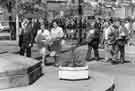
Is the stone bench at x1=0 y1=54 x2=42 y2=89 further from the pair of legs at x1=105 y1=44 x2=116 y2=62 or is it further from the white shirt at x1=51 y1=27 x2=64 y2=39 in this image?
the pair of legs at x1=105 y1=44 x2=116 y2=62

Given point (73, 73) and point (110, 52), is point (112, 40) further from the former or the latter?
point (73, 73)

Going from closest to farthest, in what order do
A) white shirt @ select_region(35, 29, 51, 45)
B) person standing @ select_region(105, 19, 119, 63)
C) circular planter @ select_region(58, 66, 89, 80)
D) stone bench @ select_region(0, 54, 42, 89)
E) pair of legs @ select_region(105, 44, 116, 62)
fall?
stone bench @ select_region(0, 54, 42, 89) < circular planter @ select_region(58, 66, 89, 80) < white shirt @ select_region(35, 29, 51, 45) < person standing @ select_region(105, 19, 119, 63) < pair of legs @ select_region(105, 44, 116, 62)

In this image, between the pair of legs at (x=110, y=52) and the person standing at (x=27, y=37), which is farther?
the pair of legs at (x=110, y=52)

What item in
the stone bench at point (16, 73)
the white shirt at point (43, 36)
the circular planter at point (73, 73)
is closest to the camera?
the stone bench at point (16, 73)

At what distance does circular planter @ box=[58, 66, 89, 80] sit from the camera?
892 cm

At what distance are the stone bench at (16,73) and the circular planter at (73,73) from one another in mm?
771

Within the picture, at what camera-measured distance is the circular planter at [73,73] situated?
8.92 meters

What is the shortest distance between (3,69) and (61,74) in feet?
5.34

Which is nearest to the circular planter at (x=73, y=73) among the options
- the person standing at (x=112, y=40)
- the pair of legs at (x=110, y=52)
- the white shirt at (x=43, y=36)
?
the white shirt at (x=43, y=36)

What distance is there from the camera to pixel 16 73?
8344 millimetres

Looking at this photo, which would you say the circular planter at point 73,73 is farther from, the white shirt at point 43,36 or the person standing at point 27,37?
the person standing at point 27,37

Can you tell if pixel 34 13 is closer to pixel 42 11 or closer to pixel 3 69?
pixel 42 11

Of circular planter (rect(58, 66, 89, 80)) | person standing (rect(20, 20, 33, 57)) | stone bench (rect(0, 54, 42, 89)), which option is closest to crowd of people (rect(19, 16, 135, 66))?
person standing (rect(20, 20, 33, 57))

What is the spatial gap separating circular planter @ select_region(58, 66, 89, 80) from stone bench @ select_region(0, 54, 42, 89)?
0.77m
